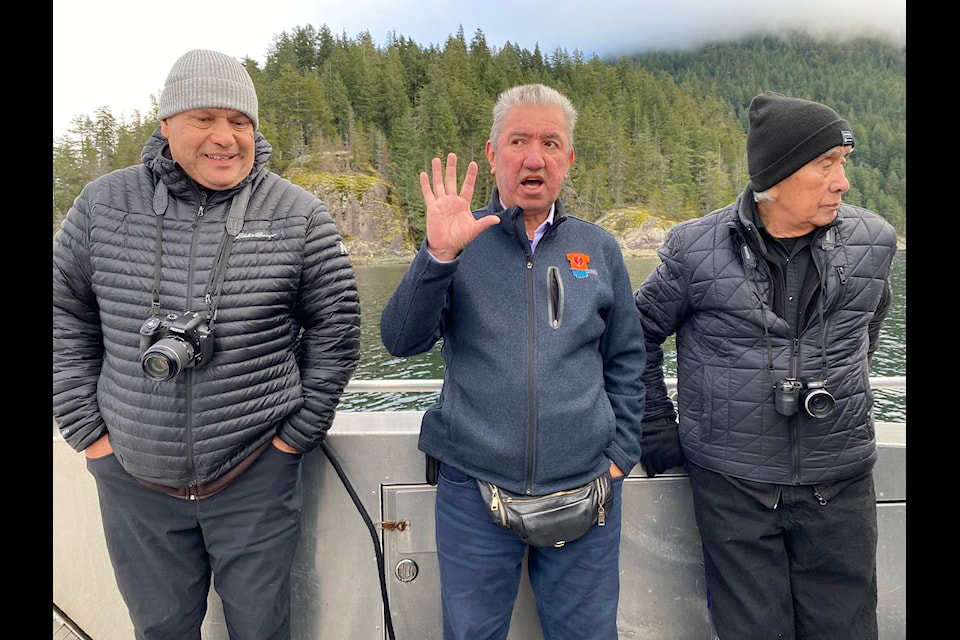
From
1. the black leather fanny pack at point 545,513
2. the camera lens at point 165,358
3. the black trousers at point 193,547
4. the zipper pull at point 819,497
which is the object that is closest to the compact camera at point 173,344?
the camera lens at point 165,358

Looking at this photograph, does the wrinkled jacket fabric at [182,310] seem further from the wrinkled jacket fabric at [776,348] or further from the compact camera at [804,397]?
the compact camera at [804,397]

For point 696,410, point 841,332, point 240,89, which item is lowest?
point 696,410

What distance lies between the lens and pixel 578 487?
148 centimetres

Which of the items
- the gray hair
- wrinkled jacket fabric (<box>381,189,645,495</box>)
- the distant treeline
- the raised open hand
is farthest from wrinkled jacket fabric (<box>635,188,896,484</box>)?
the distant treeline

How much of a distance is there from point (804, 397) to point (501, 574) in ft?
3.16

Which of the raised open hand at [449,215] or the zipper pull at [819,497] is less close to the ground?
the raised open hand at [449,215]

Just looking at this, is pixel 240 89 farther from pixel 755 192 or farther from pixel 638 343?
pixel 755 192

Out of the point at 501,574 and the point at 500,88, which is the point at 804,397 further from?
the point at 500,88

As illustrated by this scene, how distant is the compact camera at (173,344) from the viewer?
129cm

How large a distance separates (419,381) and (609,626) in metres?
1.14

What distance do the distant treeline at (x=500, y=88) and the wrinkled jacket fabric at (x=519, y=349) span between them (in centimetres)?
4606

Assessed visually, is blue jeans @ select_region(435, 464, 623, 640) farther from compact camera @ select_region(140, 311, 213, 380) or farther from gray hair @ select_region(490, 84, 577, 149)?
gray hair @ select_region(490, 84, 577, 149)

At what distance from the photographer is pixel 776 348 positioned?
158 cm
